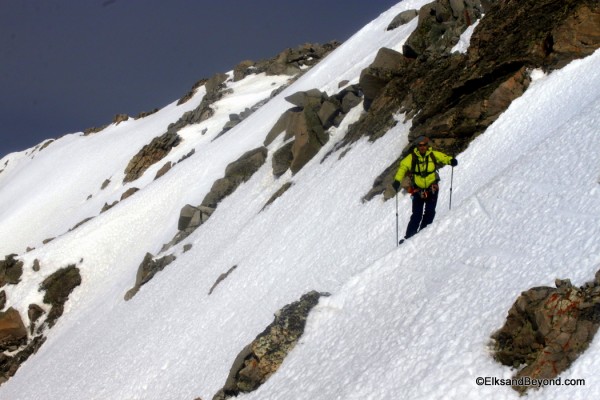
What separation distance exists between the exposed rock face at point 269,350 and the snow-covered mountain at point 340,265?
0.82 feet

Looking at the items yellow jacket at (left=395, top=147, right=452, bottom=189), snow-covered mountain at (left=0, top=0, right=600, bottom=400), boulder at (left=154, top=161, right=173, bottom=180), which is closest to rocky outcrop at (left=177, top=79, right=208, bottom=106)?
boulder at (left=154, top=161, right=173, bottom=180)

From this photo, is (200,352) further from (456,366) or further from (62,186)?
(62,186)

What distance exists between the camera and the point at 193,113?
65.4 m

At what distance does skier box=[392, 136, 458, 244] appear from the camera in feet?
46.7

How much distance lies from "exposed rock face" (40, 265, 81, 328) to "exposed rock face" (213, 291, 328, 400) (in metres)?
25.9

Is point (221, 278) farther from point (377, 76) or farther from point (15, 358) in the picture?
point (15, 358)

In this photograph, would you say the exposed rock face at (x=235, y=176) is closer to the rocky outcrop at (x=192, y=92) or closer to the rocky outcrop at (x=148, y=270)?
the rocky outcrop at (x=148, y=270)

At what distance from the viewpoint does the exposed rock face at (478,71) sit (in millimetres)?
18922

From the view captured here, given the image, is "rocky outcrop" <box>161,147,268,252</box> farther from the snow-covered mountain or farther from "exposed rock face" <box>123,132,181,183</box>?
"exposed rock face" <box>123,132,181,183</box>

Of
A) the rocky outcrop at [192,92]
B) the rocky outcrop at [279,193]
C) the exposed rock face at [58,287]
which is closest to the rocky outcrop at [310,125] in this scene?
the rocky outcrop at [279,193]

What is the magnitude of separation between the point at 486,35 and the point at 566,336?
57.1 ft

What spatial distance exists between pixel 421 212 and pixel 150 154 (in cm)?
4748

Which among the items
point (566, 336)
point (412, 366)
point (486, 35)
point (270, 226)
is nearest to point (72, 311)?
point (270, 226)

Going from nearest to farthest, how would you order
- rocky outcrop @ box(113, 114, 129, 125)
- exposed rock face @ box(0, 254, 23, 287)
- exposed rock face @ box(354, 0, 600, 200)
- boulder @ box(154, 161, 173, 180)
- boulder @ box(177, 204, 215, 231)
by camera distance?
exposed rock face @ box(354, 0, 600, 200), boulder @ box(177, 204, 215, 231), exposed rock face @ box(0, 254, 23, 287), boulder @ box(154, 161, 173, 180), rocky outcrop @ box(113, 114, 129, 125)
